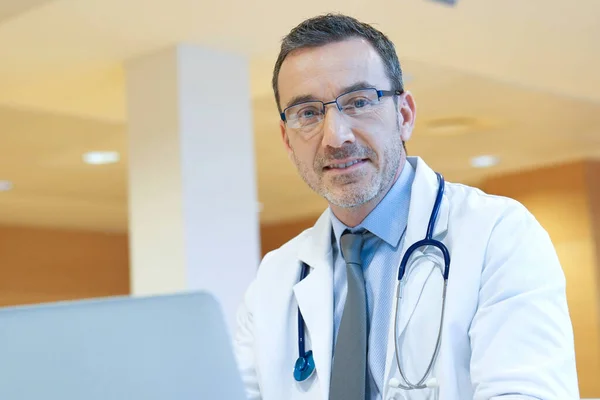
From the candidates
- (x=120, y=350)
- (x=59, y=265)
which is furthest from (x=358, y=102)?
(x=59, y=265)

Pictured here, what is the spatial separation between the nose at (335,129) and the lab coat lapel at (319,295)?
0.21 metres

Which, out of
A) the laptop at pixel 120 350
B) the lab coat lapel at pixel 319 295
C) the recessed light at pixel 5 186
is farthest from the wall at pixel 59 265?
the laptop at pixel 120 350

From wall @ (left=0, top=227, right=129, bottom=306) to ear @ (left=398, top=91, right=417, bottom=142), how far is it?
891 cm

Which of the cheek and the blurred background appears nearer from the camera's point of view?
the cheek

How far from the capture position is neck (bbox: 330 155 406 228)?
155 cm

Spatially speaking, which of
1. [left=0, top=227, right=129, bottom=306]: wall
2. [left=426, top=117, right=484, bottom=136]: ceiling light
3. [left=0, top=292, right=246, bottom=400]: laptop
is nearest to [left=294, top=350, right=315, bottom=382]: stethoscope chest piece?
[left=0, top=292, right=246, bottom=400]: laptop

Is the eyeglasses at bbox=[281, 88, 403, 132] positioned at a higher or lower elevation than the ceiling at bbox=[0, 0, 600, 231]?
lower

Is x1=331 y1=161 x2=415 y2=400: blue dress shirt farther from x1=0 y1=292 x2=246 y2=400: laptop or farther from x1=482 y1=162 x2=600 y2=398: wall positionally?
x1=482 y1=162 x2=600 y2=398: wall

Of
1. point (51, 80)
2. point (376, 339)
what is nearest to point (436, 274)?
point (376, 339)

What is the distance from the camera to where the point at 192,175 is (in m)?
3.76

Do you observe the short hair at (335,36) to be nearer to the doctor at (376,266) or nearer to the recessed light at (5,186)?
the doctor at (376,266)

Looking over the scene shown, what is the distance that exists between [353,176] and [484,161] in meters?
6.16

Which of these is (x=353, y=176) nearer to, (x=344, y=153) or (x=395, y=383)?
(x=344, y=153)

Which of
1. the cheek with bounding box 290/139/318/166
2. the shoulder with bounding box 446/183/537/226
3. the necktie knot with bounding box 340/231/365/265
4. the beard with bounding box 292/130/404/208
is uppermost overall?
the cheek with bounding box 290/139/318/166
